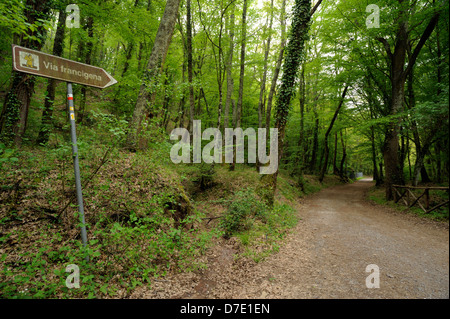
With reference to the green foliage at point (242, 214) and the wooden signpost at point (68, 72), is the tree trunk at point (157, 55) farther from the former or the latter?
the green foliage at point (242, 214)

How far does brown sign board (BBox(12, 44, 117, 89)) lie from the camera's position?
2.46 meters

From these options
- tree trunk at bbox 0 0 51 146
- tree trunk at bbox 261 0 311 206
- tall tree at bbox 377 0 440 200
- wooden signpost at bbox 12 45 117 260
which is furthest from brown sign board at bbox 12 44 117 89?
tall tree at bbox 377 0 440 200

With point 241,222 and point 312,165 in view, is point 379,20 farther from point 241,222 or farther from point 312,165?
point 312,165

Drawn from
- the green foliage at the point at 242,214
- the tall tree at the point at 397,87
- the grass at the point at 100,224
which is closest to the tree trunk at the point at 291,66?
the green foliage at the point at 242,214

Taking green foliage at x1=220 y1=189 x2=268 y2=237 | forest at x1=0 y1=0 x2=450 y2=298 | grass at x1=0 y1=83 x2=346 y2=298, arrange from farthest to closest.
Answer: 1. green foliage at x1=220 y1=189 x2=268 y2=237
2. forest at x1=0 y1=0 x2=450 y2=298
3. grass at x1=0 y1=83 x2=346 y2=298

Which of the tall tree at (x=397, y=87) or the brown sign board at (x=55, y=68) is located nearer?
the brown sign board at (x=55, y=68)

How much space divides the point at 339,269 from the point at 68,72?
5.94 meters

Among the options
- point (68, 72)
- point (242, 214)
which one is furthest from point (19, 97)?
point (242, 214)

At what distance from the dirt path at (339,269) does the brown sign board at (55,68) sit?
3.73m

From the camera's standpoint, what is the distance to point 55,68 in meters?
2.79

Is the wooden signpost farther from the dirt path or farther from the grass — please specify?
the dirt path

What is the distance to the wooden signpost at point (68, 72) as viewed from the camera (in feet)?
8.15

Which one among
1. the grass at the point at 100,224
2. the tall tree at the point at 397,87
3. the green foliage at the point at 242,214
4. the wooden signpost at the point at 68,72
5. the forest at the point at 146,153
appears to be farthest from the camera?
the tall tree at the point at 397,87
